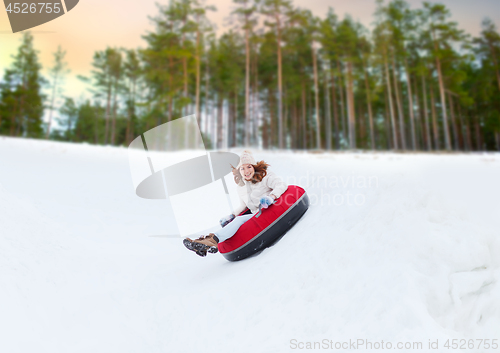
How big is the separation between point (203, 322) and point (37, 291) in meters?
1.98

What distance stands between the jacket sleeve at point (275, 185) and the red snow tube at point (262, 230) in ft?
0.27

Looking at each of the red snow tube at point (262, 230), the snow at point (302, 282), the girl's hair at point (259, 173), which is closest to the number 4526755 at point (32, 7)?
the snow at point (302, 282)

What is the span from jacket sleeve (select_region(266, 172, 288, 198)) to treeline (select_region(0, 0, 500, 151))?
48.3 feet

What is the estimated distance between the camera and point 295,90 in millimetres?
24406

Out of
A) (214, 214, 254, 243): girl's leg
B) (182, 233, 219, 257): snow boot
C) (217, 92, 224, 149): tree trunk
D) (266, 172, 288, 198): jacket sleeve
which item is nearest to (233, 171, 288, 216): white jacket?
(266, 172, 288, 198): jacket sleeve

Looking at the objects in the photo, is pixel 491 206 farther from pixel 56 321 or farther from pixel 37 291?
pixel 37 291

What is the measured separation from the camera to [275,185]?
13.6 ft

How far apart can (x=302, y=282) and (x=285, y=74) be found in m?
23.6

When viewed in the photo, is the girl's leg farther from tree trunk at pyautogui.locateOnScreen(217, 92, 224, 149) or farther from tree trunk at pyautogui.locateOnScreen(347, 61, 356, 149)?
tree trunk at pyautogui.locateOnScreen(217, 92, 224, 149)

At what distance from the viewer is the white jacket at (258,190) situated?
4.13m

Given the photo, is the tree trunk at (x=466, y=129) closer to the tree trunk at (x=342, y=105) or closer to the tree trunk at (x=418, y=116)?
the tree trunk at (x=418, y=116)

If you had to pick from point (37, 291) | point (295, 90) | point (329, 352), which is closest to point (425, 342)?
point (329, 352)

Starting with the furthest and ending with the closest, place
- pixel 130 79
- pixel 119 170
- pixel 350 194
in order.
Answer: pixel 130 79, pixel 119 170, pixel 350 194

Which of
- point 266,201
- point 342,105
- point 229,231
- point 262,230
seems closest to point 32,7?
point 229,231
